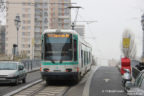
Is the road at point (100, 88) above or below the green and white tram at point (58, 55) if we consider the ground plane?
below

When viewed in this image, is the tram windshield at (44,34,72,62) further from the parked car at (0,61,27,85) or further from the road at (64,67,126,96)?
the parked car at (0,61,27,85)

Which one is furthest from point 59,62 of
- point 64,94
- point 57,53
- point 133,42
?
point 133,42

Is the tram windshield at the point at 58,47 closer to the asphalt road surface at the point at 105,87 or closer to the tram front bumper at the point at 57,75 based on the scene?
the tram front bumper at the point at 57,75

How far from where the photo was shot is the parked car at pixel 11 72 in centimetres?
1803

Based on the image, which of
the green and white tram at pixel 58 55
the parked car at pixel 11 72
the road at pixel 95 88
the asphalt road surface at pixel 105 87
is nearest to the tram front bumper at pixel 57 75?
the green and white tram at pixel 58 55

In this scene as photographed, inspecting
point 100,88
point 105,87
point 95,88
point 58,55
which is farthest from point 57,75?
point 105,87

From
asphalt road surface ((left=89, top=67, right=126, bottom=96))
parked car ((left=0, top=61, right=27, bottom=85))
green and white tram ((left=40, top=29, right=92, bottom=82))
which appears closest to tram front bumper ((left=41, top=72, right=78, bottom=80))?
green and white tram ((left=40, top=29, right=92, bottom=82))

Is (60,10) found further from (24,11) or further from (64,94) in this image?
(64,94)

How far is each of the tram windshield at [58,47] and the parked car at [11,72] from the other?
6.96 ft

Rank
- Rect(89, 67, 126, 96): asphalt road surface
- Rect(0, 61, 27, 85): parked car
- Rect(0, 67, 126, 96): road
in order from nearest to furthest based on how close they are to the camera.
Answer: Rect(89, 67, 126, 96): asphalt road surface → Rect(0, 67, 126, 96): road → Rect(0, 61, 27, 85): parked car

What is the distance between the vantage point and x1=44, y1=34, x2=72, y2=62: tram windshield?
1786 cm

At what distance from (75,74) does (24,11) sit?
77.0m

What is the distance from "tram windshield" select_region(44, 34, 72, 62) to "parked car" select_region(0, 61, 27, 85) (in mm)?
2122

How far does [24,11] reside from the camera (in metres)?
92.9
